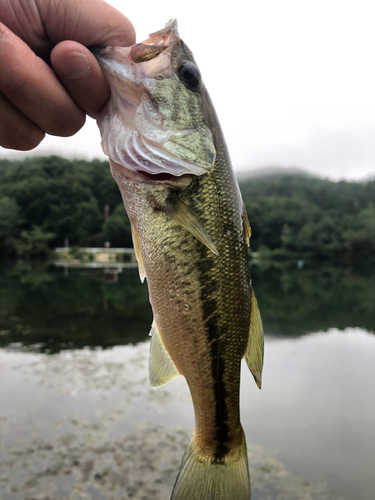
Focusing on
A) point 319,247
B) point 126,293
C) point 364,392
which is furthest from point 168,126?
point 319,247

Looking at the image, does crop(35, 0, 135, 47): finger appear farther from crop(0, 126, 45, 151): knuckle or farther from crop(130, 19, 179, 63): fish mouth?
crop(0, 126, 45, 151): knuckle

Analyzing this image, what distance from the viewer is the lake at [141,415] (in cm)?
Answer: 507

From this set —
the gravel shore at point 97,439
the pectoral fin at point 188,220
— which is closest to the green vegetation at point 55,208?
the gravel shore at point 97,439

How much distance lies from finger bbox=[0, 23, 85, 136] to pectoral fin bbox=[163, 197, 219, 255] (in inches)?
26.6

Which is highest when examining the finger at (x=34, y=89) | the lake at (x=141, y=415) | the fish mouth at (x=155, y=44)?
the fish mouth at (x=155, y=44)

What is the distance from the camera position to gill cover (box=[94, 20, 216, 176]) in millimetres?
1796

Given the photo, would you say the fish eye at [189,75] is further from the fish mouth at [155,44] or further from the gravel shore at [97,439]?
the gravel shore at [97,439]

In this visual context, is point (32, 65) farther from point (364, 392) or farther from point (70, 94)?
point (364, 392)

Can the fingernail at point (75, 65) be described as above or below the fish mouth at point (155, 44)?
below

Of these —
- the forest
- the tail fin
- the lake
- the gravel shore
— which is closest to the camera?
the tail fin

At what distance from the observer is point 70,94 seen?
1772 mm

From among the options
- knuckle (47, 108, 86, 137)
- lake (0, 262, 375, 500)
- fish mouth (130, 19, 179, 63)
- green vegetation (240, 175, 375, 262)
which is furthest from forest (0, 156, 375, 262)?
fish mouth (130, 19, 179, 63)

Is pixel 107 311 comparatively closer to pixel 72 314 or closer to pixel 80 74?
pixel 72 314

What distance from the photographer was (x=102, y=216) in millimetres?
67938
